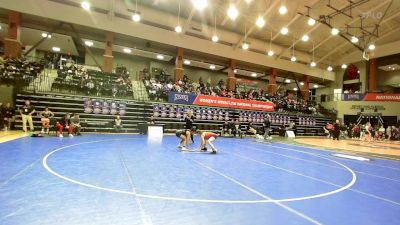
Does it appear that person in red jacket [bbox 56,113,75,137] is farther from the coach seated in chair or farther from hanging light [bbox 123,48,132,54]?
hanging light [bbox 123,48,132,54]

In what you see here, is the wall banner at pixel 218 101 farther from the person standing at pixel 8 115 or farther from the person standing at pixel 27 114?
the person standing at pixel 8 115

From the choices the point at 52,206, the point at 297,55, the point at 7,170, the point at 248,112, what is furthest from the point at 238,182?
the point at 297,55

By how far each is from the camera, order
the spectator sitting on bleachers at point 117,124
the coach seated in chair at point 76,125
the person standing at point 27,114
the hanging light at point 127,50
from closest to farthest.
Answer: the person standing at point 27,114
the coach seated in chair at point 76,125
the spectator sitting on bleachers at point 117,124
the hanging light at point 127,50

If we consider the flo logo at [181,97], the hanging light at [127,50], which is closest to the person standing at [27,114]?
the flo logo at [181,97]

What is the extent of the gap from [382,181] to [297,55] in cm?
2900

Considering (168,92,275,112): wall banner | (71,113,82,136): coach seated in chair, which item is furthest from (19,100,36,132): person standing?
(168,92,275,112): wall banner

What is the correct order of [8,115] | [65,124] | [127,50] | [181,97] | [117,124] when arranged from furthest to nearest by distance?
1. [127,50]
2. [181,97]
3. [117,124]
4. [65,124]
5. [8,115]

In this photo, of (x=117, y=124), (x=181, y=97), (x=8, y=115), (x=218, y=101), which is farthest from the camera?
(x=218, y=101)

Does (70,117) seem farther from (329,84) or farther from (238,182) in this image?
(329,84)

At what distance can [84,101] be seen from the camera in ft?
57.8

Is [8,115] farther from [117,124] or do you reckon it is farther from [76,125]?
[117,124]

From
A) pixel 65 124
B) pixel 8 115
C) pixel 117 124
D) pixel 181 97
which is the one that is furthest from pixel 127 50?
pixel 8 115

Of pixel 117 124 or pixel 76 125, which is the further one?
pixel 117 124

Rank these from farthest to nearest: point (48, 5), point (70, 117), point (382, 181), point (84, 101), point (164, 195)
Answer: point (48, 5) < point (84, 101) < point (70, 117) < point (382, 181) < point (164, 195)
